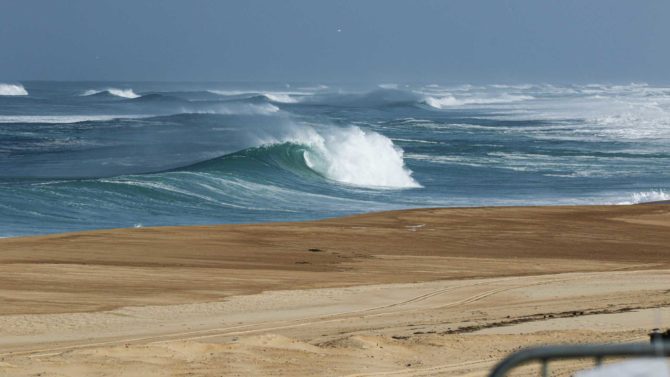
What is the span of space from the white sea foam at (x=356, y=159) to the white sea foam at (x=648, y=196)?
19.2ft

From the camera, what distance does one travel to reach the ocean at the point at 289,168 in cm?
2288

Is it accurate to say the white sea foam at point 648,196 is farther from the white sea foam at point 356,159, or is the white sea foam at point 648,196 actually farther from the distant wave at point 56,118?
the distant wave at point 56,118

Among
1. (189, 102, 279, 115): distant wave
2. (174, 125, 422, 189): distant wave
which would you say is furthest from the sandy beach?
(189, 102, 279, 115): distant wave

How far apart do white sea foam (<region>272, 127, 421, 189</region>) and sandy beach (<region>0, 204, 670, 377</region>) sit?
37.5ft

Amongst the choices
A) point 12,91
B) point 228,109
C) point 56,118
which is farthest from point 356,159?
point 12,91

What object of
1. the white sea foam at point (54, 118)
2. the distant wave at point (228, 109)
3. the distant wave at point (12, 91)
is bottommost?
the white sea foam at point (54, 118)

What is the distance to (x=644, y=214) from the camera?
69.5ft

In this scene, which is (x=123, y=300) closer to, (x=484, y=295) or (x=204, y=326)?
(x=204, y=326)

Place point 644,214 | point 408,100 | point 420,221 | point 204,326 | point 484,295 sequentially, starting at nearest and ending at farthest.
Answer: point 204,326, point 484,295, point 420,221, point 644,214, point 408,100

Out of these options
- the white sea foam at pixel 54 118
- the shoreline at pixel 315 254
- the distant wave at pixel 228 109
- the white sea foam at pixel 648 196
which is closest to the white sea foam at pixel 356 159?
the white sea foam at pixel 648 196

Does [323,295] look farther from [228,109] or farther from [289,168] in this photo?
[228,109]

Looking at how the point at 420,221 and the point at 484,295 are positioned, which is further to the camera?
the point at 420,221

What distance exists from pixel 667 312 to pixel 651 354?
849 centimetres

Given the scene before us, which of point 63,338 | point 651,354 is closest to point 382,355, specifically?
point 63,338
